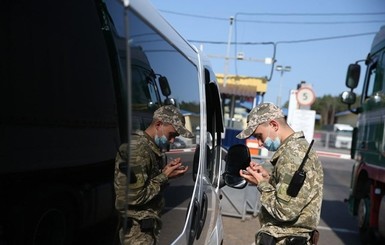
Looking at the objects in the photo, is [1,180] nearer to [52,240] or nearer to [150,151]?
[52,240]

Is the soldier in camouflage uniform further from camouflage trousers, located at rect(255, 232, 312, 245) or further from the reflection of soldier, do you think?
the reflection of soldier

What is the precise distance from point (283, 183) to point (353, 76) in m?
5.34

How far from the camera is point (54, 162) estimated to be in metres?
1.22

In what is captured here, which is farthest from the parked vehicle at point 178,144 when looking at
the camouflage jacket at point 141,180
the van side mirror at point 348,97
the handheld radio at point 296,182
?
the van side mirror at point 348,97

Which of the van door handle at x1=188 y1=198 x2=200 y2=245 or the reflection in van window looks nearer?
the reflection in van window

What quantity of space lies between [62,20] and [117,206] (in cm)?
59

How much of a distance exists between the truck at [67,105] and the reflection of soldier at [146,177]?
35 millimetres

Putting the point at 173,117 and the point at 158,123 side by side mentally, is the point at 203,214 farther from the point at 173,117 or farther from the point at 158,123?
the point at 158,123

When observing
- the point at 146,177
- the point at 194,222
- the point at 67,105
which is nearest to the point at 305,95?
the point at 194,222

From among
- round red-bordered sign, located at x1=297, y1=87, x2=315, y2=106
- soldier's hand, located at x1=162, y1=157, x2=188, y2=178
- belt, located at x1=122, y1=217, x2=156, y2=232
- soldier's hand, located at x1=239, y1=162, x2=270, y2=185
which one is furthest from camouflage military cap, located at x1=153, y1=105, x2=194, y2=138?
round red-bordered sign, located at x1=297, y1=87, x2=315, y2=106

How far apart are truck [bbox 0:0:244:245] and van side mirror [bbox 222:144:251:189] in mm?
1518

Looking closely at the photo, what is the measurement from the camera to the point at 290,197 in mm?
2664

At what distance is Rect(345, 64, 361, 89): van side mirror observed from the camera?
742 cm

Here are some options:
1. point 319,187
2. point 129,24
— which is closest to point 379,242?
point 319,187
